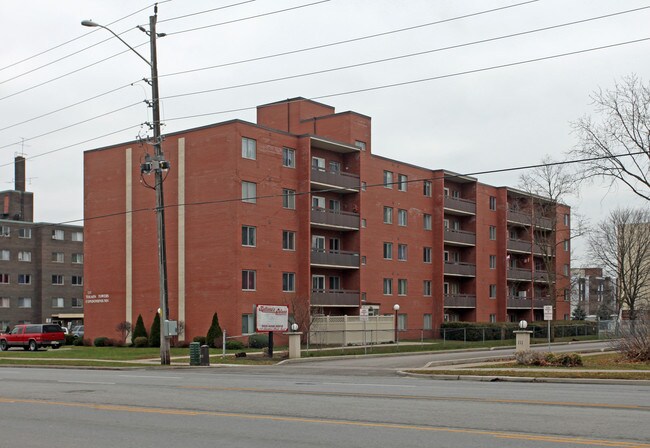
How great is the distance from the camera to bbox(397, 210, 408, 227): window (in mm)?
62500

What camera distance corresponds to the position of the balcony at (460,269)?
6746 centimetres

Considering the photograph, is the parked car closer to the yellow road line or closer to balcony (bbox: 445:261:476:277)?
balcony (bbox: 445:261:476:277)

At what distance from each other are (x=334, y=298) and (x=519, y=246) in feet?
98.8

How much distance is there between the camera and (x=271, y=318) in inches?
1366

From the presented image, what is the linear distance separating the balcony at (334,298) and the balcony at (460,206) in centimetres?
1494

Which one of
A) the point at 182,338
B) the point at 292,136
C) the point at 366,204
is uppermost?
the point at 292,136

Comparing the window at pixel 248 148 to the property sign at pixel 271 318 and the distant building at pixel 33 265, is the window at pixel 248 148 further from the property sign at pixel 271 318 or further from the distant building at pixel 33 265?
the distant building at pixel 33 265

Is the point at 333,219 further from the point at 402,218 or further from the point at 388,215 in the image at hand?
the point at 402,218

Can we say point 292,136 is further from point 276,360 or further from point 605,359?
point 605,359

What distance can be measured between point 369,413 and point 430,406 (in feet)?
5.02

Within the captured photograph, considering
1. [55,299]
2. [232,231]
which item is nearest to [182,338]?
[232,231]

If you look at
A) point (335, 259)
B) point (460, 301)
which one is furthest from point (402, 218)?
point (460, 301)

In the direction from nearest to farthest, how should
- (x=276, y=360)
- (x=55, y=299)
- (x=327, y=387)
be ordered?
(x=327, y=387), (x=276, y=360), (x=55, y=299)

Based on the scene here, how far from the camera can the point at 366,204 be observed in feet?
192
